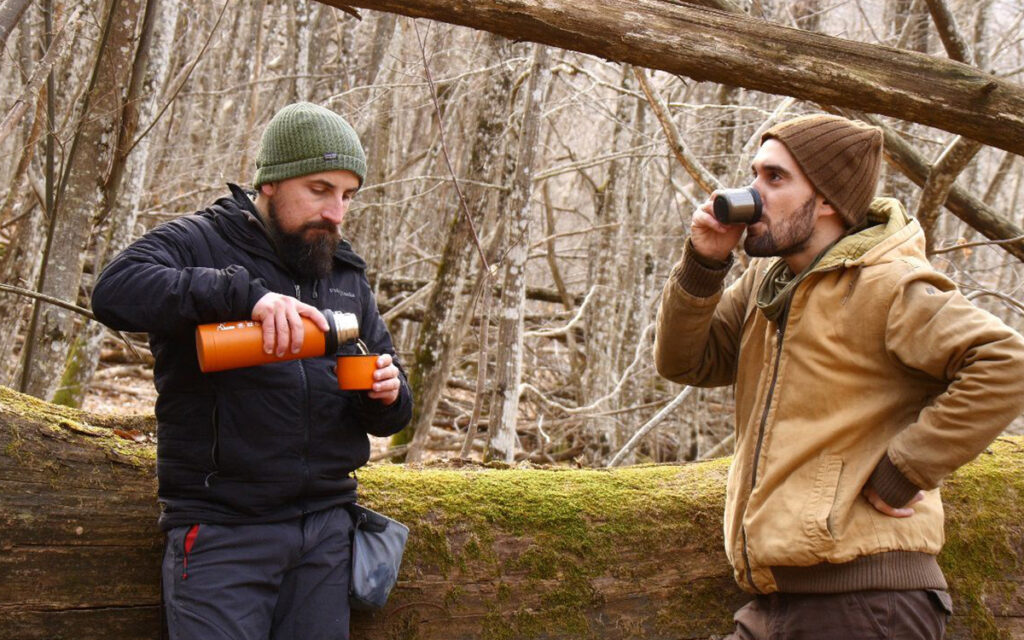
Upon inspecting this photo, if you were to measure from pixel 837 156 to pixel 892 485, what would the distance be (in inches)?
41.4

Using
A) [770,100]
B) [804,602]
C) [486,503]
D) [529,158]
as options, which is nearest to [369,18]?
[770,100]

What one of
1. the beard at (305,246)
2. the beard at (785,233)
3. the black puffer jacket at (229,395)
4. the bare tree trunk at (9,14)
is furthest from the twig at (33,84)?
the beard at (785,233)

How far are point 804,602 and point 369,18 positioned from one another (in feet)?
49.5

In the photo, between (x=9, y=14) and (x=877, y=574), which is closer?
(x=877, y=574)

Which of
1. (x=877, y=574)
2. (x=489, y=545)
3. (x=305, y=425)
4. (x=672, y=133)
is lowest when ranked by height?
(x=489, y=545)

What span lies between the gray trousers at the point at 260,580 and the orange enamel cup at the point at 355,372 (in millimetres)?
477

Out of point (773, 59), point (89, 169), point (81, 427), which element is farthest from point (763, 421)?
point (89, 169)

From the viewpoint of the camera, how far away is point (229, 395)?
2.70m

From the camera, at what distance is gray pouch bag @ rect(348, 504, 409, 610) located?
2.99 meters

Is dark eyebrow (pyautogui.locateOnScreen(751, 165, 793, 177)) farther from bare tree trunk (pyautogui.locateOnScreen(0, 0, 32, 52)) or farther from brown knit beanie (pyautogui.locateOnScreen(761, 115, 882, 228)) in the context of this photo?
bare tree trunk (pyautogui.locateOnScreen(0, 0, 32, 52))

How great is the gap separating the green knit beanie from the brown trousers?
2082 millimetres

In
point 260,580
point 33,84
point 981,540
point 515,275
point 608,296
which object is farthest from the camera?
point 608,296

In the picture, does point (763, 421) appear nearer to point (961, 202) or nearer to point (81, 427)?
point (81, 427)

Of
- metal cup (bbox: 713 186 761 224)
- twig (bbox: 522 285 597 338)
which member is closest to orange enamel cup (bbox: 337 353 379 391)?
metal cup (bbox: 713 186 761 224)
